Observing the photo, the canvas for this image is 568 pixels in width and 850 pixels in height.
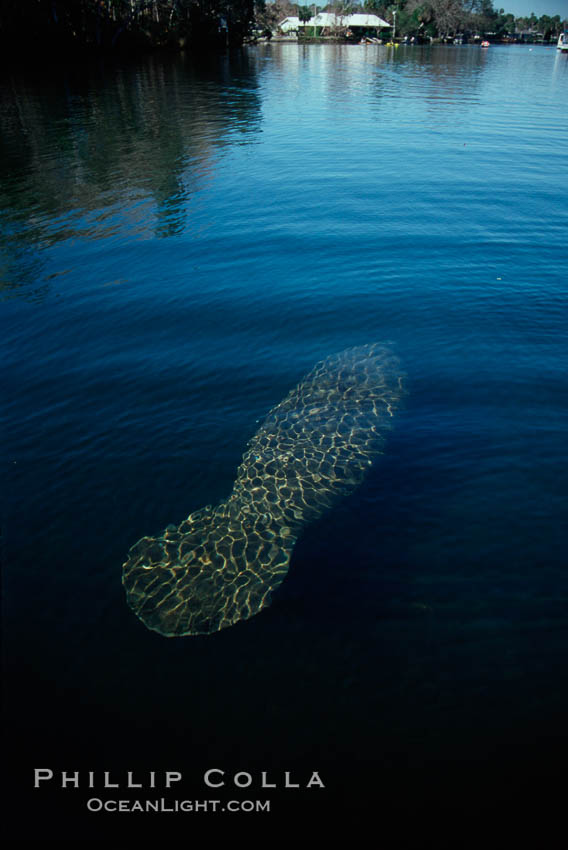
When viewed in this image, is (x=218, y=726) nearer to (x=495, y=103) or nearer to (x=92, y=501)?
(x=92, y=501)

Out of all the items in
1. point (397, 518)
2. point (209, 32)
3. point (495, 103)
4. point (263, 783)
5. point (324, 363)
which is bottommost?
point (263, 783)

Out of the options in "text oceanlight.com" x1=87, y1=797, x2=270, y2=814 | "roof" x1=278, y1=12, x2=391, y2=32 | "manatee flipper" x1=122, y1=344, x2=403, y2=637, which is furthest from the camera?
"roof" x1=278, y1=12, x2=391, y2=32

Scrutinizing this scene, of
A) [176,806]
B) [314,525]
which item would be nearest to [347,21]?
[314,525]

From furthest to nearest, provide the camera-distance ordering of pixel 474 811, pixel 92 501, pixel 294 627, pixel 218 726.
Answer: pixel 92 501
pixel 294 627
pixel 218 726
pixel 474 811

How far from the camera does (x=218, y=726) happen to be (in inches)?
157

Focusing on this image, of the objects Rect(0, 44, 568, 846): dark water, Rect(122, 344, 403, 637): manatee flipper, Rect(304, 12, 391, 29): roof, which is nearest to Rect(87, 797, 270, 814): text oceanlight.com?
Rect(0, 44, 568, 846): dark water

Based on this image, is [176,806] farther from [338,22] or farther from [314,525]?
[338,22]

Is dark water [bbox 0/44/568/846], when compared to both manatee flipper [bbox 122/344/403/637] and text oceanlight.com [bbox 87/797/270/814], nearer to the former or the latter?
text oceanlight.com [bbox 87/797/270/814]

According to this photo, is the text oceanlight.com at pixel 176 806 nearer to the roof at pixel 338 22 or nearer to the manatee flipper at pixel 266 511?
the manatee flipper at pixel 266 511

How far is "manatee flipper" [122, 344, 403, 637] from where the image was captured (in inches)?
195

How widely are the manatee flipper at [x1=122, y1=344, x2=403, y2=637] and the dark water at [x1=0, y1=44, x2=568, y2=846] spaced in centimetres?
20

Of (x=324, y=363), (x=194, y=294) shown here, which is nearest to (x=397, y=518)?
(x=324, y=363)

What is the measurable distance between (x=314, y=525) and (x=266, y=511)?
588 millimetres

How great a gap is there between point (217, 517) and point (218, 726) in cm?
228
